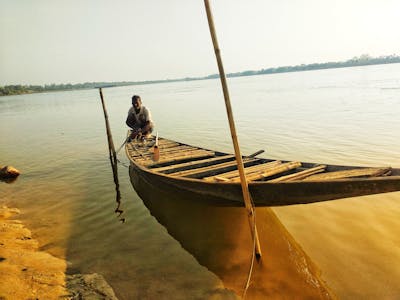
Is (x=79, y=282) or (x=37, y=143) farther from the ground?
(x=37, y=143)

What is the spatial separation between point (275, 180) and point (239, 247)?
1639 mm

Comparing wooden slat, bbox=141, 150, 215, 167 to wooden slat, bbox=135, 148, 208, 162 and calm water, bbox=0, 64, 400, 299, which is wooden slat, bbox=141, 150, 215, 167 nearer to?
wooden slat, bbox=135, 148, 208, 162

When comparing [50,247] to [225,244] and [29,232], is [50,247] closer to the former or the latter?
[29,232]

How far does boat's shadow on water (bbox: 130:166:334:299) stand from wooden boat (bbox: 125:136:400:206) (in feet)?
1.14

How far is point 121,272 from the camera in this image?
456 cm

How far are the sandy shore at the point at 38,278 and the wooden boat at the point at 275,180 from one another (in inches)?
82.4

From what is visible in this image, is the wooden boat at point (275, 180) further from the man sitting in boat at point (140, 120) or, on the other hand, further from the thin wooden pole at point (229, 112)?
the man sitting in boat at point (140, 120)

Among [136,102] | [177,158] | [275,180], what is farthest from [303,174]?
[136,102]

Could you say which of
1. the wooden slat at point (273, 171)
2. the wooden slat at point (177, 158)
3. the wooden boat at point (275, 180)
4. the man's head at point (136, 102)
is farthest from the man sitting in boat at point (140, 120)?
the wooden slat at point (273, 171)

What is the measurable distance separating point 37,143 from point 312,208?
1636 cm

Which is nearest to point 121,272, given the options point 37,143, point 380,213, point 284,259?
point 284,259

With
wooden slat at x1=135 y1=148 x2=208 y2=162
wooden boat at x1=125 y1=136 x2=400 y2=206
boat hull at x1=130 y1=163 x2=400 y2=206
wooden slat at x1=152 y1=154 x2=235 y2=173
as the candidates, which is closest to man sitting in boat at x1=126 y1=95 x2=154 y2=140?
wooden slat at x1=135 y1=148 x2=208 y2=162

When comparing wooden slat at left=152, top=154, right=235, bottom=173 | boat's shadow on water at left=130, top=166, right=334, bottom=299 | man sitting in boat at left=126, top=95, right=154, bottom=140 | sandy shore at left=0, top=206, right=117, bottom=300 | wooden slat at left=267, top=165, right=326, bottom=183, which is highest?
man sitting in boat at left=126, top=95, right=154, bottom=140

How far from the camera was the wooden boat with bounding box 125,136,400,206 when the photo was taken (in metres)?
3.35
